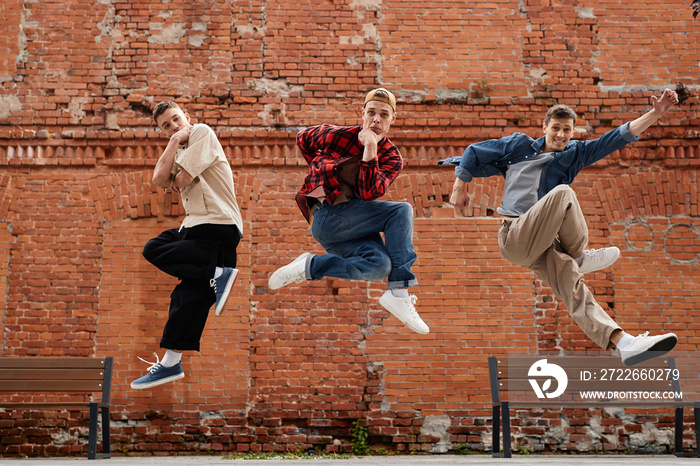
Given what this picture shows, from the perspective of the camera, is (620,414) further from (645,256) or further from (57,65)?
(57,65)

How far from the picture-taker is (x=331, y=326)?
7.77m

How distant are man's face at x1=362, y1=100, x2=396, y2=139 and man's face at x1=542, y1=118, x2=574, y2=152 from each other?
4.00 ft

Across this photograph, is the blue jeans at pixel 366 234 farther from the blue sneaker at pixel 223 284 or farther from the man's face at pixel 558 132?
the man's face at pixel 558 132

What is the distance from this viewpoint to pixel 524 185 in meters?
5.00

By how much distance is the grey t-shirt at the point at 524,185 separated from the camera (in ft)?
16.3

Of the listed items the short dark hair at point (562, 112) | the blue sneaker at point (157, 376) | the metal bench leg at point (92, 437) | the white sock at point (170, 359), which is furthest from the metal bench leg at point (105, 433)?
the short dark hair at point (562, 112)

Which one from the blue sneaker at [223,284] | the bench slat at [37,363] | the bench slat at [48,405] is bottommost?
the bench slat at [48,405]

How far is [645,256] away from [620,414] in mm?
1851

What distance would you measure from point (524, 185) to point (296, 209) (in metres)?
3.57

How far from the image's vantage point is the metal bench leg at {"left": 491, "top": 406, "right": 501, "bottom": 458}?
6.99 metres

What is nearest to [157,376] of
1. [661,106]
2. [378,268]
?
[378,268]

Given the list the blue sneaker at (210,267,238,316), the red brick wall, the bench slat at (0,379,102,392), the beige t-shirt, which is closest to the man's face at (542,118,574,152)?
the beige t-shirt

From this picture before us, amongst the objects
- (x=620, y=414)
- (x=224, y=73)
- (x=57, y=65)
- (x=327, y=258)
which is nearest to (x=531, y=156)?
(x=327, y=258)

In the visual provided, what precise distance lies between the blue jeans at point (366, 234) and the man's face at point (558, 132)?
1191 mm
